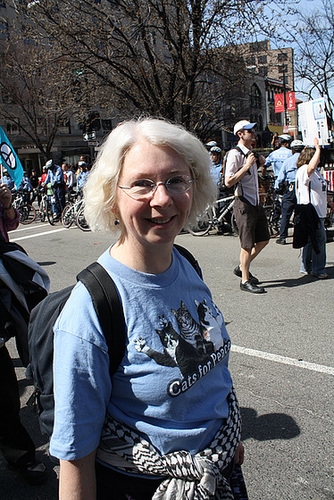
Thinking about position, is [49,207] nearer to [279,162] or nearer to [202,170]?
[279,162]

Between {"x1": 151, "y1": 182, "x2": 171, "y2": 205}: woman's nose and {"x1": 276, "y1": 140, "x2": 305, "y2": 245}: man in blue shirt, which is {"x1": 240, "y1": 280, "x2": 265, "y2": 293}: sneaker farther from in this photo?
{"x1": 151, "y1": 182, "x2": 171, "y2": 205}: woman's nose

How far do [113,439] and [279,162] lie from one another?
396 inches

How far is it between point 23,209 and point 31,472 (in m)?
14.4

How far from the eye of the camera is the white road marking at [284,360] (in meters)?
3.72

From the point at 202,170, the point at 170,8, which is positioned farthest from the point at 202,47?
the point at 202,170

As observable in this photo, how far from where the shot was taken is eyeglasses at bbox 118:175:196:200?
1.43 m

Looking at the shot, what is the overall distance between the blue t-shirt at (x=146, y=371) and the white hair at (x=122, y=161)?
208mm

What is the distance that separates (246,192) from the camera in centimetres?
584

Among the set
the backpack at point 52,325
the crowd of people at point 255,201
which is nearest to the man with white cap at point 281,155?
the crowd of people at point 255,201

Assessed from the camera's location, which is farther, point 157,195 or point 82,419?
point 157,195

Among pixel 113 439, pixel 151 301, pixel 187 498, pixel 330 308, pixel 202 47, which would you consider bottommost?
pixel 330 308

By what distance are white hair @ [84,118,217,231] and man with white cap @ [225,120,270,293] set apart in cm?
416

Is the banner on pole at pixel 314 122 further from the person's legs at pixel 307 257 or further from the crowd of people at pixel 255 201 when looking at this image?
the person's legs at pixel 307 257

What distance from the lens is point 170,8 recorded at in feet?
41.9
